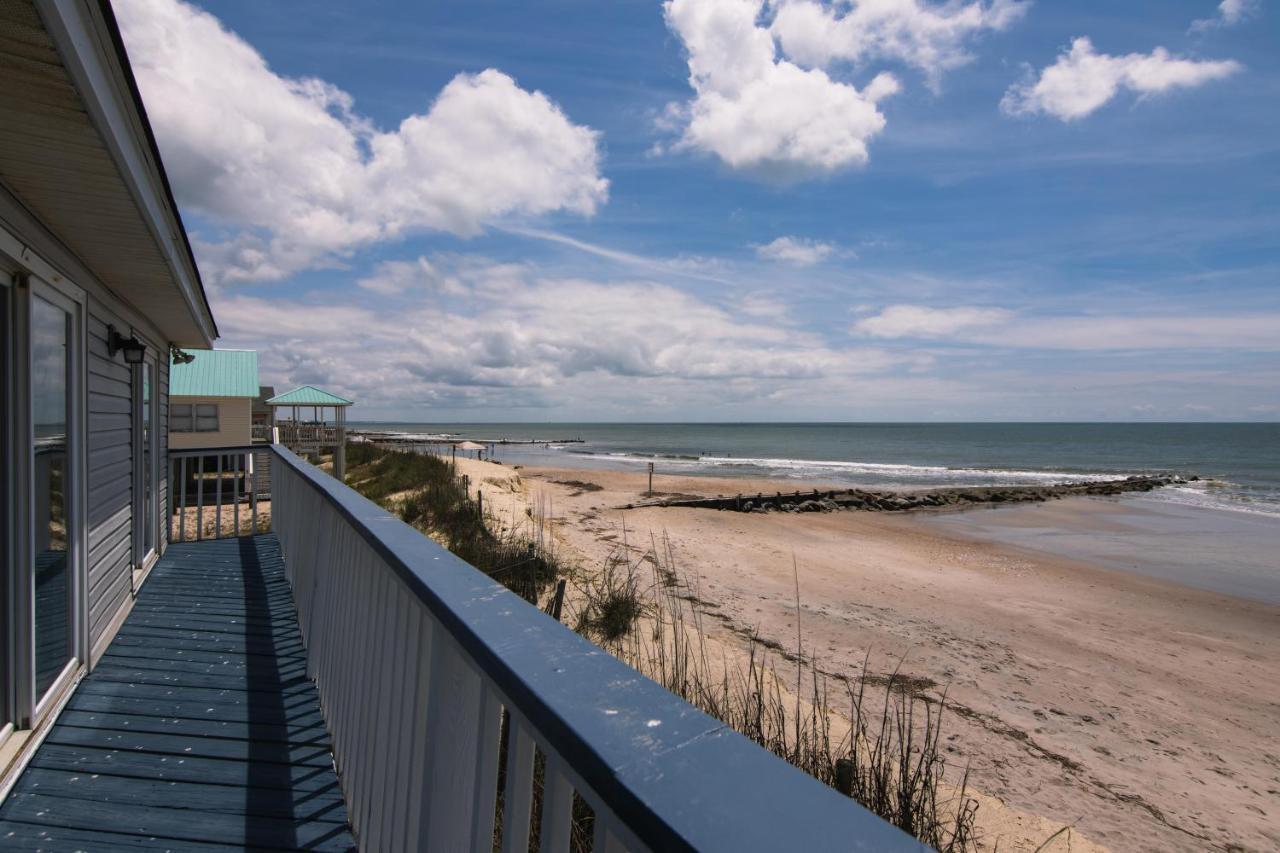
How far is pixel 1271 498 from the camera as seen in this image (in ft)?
90.3

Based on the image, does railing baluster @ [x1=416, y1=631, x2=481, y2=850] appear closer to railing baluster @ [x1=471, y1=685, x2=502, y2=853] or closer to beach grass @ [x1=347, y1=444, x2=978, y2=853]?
railing baluster @ [x1=471, y1=685, x2=502, y2=853]

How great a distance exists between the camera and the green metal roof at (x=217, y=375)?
16.3m

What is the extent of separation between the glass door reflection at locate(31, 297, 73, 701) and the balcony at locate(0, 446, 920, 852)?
0.34 metres

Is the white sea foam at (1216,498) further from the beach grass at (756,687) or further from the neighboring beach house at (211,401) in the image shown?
the neighboring beach house at (211,401)

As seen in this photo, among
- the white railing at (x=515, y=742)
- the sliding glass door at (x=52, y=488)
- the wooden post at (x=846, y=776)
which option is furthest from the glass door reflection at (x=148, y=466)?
the wooden post at (x=846, y=776)

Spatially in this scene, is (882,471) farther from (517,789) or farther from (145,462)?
(517,789)

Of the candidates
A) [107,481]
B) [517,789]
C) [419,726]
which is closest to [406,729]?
[419,726]

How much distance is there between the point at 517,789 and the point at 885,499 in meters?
25.8

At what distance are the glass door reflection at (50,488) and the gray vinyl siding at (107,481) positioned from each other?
0.45 meters

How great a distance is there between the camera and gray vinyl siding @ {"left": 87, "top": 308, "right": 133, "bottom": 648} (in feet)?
13.5

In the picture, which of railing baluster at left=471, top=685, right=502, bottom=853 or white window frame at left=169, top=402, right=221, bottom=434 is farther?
white window frame at left=169, top=402, right=221, bottom=434

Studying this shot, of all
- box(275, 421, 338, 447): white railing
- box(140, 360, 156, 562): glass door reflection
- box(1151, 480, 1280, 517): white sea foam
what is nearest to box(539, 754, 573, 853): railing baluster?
box(140, 360, 156, 562): glass door reflection

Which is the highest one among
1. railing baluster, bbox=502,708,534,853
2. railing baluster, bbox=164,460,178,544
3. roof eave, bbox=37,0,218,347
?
roof eave, bbox=37,0,218,347

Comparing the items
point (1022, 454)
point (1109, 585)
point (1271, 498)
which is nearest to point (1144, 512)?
Result: point (1271, 498)
